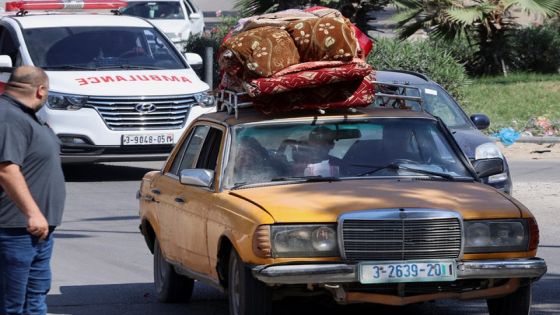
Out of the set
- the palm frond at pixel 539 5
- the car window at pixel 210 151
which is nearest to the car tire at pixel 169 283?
the car window at pixel 210 151

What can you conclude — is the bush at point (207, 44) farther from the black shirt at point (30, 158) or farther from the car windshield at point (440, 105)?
the black shirt at point (30, 158)

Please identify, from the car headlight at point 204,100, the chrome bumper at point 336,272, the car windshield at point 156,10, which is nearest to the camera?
the chrome bumper at point 336,272

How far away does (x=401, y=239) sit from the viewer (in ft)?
24.6

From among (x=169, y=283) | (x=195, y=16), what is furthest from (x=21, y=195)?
(x=195, y=16)

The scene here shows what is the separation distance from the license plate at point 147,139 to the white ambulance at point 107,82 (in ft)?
0.04

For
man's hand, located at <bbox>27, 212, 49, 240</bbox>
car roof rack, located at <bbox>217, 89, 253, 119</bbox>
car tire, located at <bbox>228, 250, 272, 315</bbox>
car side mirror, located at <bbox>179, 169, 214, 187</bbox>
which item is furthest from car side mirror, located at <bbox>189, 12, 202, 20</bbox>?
man's hand, located at <bbox>27, 212, 49, 240</bbox>

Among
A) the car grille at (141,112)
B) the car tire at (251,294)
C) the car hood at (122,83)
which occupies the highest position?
the car tire at (251,294)

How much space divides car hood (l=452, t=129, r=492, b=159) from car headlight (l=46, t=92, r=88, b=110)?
4965mm

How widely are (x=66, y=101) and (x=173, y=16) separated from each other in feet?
61.4

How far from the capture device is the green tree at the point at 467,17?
26016 millimetres

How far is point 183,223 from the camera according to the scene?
29.3 feet

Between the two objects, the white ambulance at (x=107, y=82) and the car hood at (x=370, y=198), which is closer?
the car hood at (x=370, y=198)

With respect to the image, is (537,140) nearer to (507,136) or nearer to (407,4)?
(507,136)

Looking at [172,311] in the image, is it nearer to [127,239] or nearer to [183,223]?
[183,223]
